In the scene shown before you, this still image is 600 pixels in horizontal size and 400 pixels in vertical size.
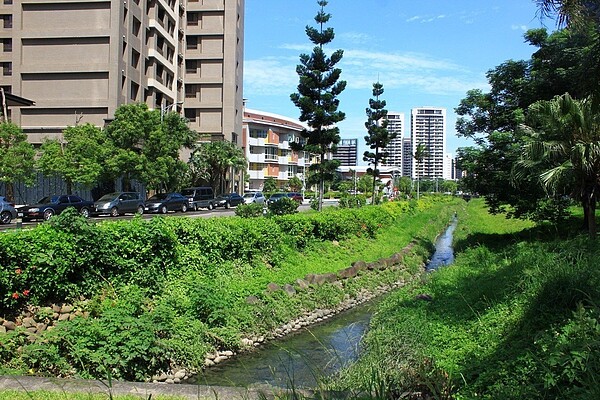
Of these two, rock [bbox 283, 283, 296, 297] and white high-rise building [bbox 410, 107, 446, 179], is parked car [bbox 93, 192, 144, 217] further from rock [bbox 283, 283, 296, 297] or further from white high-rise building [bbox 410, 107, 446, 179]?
white high-rise building [bbox 410, 107, 446, 179]

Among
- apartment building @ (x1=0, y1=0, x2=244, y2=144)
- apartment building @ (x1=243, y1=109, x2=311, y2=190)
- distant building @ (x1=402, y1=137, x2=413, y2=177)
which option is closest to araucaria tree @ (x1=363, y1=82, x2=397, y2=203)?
apartment building @ (x1=0, y1=0, x2=244, y2=144)

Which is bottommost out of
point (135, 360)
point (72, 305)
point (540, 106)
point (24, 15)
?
point (135, 360)

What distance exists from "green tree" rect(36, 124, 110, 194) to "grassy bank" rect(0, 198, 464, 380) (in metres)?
21.3

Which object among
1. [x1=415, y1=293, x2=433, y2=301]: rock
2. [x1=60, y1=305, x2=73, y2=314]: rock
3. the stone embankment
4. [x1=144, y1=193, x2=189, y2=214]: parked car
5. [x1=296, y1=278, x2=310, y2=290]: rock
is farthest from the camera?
[x1=144, y1=193, x2=189, y2=214]: parked car

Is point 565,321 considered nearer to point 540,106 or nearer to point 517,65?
point 540,106

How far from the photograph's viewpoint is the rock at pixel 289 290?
13639mm

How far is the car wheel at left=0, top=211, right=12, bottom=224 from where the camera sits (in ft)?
85.3

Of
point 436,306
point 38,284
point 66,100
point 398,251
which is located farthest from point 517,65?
point 66,100

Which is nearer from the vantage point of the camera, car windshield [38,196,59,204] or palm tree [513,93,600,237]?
palm tree [513,93,600,237]

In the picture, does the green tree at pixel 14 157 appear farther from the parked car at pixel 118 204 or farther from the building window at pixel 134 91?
the building window at pixel 134 91

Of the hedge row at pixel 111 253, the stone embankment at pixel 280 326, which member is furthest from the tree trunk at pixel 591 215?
the hedge row at pixel 111 253

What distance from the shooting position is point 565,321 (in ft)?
20.5

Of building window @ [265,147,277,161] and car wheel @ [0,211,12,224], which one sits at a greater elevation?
building window @ [265,147,277,161]

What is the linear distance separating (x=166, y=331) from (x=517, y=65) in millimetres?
17839
